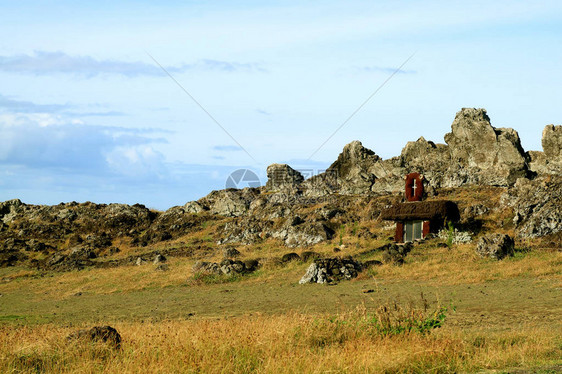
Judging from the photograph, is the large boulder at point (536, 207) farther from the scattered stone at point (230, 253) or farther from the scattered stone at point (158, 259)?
the scattered stone at point (158, 259)

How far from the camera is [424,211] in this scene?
41062 mm

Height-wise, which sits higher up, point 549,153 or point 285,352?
point 549,153

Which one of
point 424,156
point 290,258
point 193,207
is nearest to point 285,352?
point 290,258

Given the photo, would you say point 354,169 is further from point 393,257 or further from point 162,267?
point 393,257

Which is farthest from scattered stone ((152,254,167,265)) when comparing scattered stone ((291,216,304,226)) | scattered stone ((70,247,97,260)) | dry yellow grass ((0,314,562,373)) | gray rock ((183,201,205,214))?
dry yellow grass ((0,314,562,373))

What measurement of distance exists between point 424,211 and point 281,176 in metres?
46.1

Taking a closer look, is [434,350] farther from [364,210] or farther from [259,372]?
[364,210]

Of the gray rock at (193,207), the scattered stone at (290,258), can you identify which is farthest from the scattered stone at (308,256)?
the gray rock at (193,207)

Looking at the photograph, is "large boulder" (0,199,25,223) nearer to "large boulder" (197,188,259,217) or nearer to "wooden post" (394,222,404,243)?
"large boulder" (197,188,259,217)

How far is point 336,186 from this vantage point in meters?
78.4

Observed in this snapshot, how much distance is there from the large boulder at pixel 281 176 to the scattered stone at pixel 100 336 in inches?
2773

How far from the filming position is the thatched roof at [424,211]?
4072 centimetres

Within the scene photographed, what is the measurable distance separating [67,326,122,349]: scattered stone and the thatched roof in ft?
104

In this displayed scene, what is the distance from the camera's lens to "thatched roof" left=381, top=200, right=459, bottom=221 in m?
40.7
